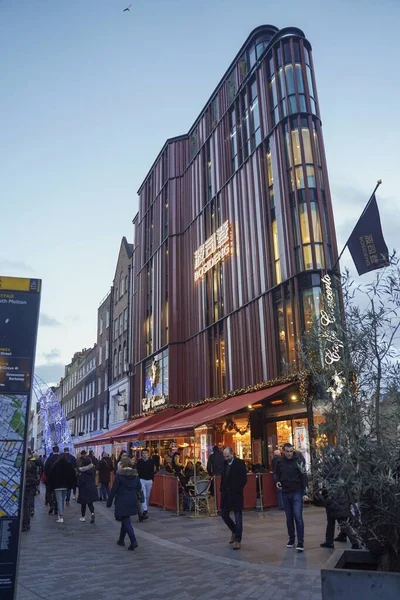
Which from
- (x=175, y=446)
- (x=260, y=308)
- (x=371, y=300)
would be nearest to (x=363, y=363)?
(x=371, y=300)

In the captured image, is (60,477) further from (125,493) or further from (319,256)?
(319,256)

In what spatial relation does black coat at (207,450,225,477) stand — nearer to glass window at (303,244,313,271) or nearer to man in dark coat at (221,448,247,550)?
man in dark coat at (221,448,247,550)

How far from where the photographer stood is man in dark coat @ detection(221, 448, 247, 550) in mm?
8805

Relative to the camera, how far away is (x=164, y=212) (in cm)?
3316

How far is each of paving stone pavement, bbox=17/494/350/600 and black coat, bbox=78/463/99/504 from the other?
30.1 inches

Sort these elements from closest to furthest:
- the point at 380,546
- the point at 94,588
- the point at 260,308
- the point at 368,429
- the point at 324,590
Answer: the point at 324,590, the point at 380,546, the point at 368,429, the point at 94,588, the point at 260,308

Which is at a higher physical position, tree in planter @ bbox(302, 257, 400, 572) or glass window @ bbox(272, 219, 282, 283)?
glass window @ bbox(272, 219, 282, 283)

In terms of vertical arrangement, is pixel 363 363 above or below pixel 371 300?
→ below

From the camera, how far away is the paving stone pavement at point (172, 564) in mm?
6066

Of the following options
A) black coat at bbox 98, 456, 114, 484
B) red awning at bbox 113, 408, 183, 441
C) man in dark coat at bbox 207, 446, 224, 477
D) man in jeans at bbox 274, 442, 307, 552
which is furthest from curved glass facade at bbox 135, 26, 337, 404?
black coat at bbox 98, 456, 114, 484

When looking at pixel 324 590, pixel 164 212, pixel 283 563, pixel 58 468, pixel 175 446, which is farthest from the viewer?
pixel 164 212

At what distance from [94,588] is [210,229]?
21707 mm

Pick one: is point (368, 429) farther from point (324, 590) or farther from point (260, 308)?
point (260, 308)

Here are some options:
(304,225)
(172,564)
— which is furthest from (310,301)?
(172,564)
